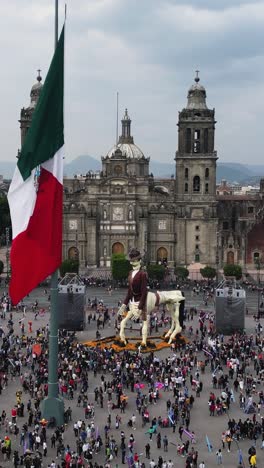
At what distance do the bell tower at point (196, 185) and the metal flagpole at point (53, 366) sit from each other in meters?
57.9

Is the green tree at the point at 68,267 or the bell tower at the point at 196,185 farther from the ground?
the bell tower at the point at 196,185

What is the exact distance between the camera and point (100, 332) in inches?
2051

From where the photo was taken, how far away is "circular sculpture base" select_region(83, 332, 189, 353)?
4497 cm

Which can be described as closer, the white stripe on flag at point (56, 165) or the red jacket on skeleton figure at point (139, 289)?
the white stripe on flag at point (56, 165)

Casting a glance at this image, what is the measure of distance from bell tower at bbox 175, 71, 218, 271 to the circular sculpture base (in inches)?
1542

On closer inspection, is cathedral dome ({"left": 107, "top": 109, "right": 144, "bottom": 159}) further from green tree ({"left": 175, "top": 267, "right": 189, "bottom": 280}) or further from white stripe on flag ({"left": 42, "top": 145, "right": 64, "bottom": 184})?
white stripe on flag ({"left": 42, "top": 145, "right": 64, "bottom": 184})

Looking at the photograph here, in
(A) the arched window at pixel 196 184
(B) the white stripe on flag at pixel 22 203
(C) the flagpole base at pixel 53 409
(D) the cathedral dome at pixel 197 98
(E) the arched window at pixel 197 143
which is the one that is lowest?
(C) the flagpole base at pixel 53 409

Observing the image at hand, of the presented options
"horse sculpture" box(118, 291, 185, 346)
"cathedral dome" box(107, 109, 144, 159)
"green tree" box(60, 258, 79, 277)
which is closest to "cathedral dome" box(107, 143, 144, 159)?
"cathedral dome" box(107, 109, 144, 159)

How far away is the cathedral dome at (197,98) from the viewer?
282 feet

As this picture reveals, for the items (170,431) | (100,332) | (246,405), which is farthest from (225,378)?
(100,332)

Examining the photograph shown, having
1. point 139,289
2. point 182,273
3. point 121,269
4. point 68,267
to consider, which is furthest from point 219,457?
point 68,267

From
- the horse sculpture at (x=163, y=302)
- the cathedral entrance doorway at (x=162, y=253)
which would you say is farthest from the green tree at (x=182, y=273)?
the horse sculpture at (x=163, y=302)

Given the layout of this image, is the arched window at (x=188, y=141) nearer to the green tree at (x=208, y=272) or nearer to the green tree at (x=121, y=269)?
the green tree at (x=208, y=272)

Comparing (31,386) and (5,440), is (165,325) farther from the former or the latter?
(5,440)
